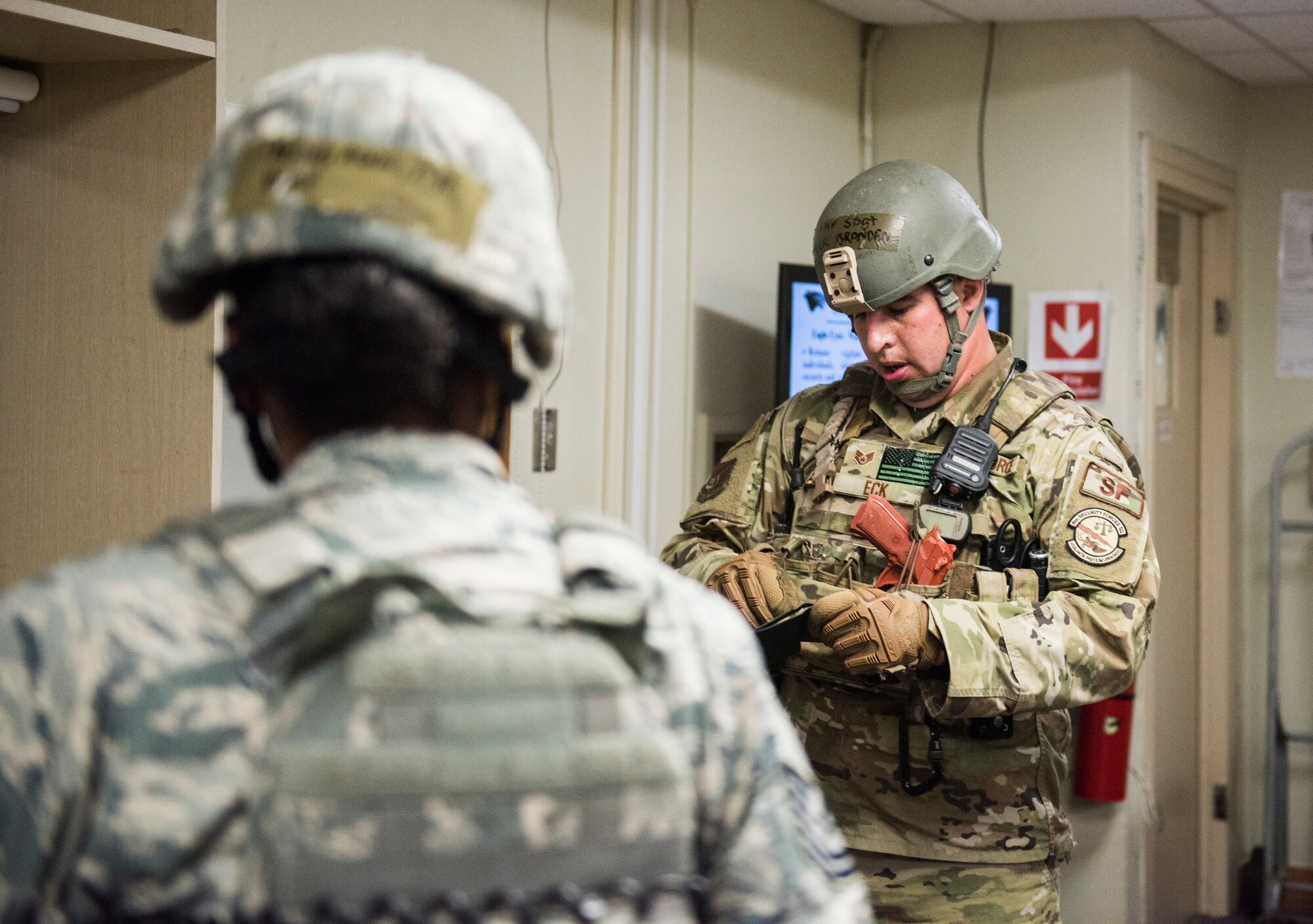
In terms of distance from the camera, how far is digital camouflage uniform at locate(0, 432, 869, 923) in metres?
0.66

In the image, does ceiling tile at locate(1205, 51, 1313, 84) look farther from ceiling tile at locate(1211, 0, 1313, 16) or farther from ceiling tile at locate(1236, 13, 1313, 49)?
ceiling tile at locate(1211, 0, 1313, 16)

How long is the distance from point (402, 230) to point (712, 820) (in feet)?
1.27

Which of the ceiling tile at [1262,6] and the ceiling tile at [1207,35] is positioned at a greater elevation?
the ceiling tile at [1207,35]

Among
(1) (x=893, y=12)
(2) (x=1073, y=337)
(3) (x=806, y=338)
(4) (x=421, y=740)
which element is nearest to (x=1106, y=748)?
(2) (x=1073, y=337)

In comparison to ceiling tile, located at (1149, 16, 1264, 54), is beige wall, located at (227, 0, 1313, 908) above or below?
below

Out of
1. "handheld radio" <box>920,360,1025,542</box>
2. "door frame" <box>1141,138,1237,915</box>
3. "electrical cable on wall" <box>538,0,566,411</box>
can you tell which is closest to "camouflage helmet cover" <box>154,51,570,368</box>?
"handheld radio" <box>920,360,1025,542</box>

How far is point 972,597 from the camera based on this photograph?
1.99m

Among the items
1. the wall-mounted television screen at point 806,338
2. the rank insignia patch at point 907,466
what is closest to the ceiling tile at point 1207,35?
the wall-mounted television screen at point 806,338

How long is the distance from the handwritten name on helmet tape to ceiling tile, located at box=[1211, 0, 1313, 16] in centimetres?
185

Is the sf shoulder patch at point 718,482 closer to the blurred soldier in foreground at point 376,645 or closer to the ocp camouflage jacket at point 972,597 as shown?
the ocp camouflage jacket at point 972,597

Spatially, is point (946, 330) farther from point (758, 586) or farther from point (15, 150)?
point (15, 150)

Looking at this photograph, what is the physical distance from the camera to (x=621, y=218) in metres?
2.89

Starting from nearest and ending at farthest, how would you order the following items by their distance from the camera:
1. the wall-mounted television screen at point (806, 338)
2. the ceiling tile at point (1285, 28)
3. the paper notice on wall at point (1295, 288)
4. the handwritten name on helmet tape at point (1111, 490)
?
the handwritten name on helmet tape at point (1111, 490)
the wall-mounted television screen at point (806, 338)
the ceiling tile at point (1285, 28)
the paper notice on wall at point (1295, 288)

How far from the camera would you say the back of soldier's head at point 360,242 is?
714 mm
